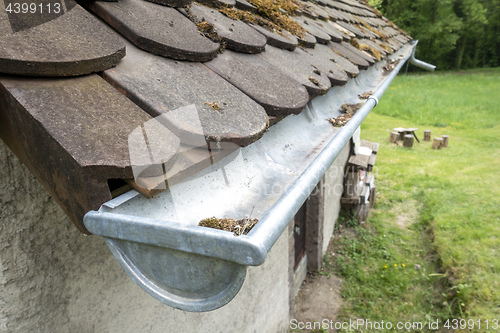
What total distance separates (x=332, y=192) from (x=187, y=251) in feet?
17.2

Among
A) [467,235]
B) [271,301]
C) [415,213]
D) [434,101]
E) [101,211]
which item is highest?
[101,211]

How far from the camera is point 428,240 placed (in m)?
5.47

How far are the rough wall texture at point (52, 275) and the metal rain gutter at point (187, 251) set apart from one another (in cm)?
43

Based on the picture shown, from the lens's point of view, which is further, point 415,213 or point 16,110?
point 415,213

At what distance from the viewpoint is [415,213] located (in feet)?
21.0

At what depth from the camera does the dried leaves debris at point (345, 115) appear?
1.45 metres

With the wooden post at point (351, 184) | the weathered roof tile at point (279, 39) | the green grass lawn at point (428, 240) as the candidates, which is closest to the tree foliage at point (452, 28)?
the green grass lawn at point (428, 240)

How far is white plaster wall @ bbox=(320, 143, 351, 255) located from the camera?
5.27m

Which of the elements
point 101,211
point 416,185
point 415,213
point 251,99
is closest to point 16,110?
point 101,211

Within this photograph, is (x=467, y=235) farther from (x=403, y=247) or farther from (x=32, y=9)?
(x=32, y=9)

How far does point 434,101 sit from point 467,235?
39.7ft

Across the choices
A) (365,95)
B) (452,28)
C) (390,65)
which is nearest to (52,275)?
(365,95)

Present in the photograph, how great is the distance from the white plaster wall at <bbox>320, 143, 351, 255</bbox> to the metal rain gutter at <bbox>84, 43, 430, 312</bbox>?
4322mm

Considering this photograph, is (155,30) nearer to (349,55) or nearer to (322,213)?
(349,55)
